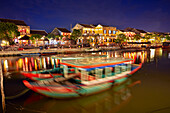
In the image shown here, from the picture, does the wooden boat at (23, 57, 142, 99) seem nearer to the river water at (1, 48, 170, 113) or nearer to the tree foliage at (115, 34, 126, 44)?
the river water at (1, 48, 170, 113)

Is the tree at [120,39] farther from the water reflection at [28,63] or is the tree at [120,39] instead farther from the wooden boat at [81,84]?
the wooden boat at [81,84]

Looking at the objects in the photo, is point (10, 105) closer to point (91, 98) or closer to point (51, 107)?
point (51, 107)

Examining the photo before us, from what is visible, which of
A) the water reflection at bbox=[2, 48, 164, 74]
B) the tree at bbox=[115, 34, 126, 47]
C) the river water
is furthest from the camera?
the tree at bbox=[115, 34, 126, 47]

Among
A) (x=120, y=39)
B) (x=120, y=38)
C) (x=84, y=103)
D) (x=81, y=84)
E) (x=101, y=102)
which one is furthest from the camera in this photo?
(x=120, y=38)

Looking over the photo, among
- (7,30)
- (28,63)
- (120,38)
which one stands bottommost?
(28,63)

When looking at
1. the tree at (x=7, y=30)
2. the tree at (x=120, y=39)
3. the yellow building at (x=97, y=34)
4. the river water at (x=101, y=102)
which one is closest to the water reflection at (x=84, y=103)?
the river water at (x=101, y=102)

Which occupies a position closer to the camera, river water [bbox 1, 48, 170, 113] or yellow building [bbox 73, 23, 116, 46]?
river water [bbox 1, 48, 170, 113]

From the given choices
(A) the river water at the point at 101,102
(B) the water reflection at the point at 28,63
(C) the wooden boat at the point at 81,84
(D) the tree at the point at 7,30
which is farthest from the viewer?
(D) the tree at the point at 7,30

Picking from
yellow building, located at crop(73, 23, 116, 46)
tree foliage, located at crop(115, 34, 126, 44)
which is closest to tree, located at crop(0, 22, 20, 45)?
yellow building, located at crop(73, 23, 116, 46)

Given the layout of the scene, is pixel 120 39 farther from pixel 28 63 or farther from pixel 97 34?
pixel 28 63

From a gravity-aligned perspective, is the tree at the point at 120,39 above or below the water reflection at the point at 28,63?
above

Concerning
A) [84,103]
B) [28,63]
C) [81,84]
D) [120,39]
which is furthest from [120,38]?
[84,103]

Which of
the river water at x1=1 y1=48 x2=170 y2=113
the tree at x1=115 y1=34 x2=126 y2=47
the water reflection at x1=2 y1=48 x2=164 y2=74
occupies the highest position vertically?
the tree at x1=115 y1=34 x2=126 y2=47

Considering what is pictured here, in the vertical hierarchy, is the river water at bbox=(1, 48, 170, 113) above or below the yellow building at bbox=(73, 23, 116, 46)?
below
